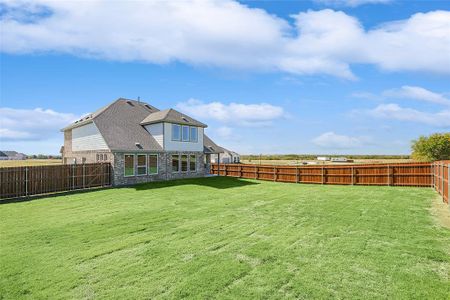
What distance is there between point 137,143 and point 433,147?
110 feet

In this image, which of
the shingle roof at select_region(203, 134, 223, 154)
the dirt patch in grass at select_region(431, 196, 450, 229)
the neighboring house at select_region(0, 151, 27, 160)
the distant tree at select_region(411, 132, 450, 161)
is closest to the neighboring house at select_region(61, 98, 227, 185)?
the shingle roof at select_region(203, 134, 223, 154)

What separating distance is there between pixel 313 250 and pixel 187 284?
339cm

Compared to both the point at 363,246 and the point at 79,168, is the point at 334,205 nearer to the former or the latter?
the point at 363,246

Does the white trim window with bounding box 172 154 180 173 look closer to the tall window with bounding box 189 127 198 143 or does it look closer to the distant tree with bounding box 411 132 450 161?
the tall window with bounding box 189 127 198 143

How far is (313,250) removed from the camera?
22.5ft

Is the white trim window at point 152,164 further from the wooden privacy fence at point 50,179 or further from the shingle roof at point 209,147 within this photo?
the shingle roof at point 209,147

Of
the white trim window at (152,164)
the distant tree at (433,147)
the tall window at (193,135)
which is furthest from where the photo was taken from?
the distant tree at (433,147)

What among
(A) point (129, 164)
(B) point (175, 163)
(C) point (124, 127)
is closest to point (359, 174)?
(B) point (175, 163)

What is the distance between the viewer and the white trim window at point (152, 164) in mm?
23639

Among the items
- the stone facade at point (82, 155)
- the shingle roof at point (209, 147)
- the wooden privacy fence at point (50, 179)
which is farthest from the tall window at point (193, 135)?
the wooden privacy fence at point (50, 179)

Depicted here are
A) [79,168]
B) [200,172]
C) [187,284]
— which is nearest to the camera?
[187,284]

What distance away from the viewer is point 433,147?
3275 centimetres

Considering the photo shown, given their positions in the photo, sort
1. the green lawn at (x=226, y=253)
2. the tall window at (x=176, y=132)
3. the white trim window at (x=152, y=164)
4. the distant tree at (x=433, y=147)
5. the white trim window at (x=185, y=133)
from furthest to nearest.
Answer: the distant tree at (x=433, y=147) → the white trim window at (x=185, y=133) → the tall window at (x=176, y=132) → the white trim window at (x=152, y=164) → the green lawn at (x=226, y=253)

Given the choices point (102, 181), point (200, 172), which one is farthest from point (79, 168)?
point (200, 172)
